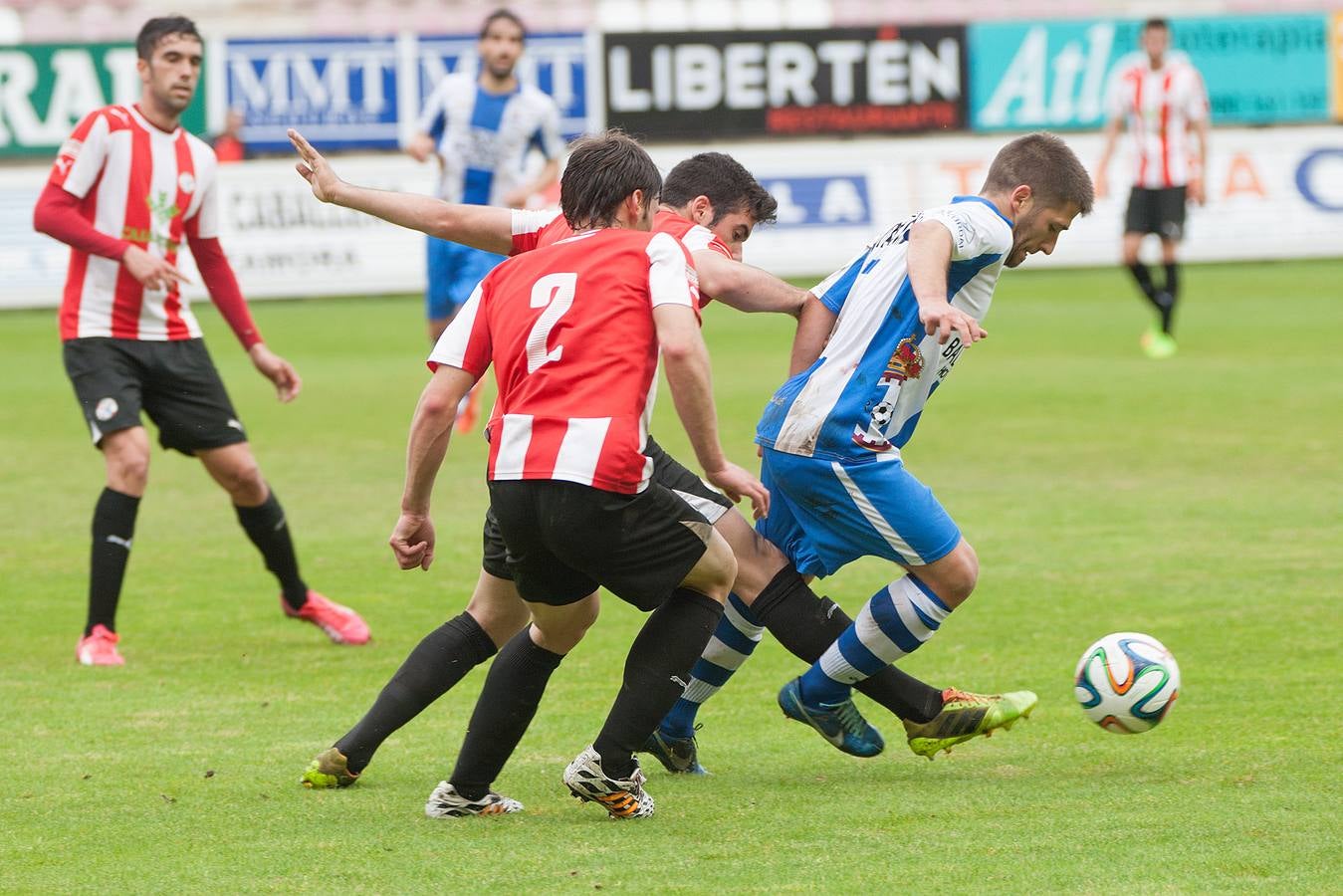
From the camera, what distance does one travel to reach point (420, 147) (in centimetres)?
1132

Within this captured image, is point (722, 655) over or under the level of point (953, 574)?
under

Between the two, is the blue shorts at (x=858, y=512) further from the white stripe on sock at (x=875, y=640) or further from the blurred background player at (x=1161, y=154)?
the blurred background player at (x=1161, y=154)

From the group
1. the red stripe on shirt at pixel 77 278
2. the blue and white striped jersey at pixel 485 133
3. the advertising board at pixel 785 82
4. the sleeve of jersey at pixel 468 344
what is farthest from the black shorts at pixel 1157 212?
the sleeve of jersey at pixel 468 344

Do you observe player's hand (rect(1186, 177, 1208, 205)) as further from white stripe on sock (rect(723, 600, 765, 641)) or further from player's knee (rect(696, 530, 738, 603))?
player's knee (rect(696, 530, 738, 603))

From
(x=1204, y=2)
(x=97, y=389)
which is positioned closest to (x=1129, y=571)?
(x=97, y=389)

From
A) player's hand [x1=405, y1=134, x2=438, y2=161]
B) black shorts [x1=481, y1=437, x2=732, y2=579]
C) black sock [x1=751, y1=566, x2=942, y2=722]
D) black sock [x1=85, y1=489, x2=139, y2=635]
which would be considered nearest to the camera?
black shorts [x1=481, y1=437, x2=732, y2=579]

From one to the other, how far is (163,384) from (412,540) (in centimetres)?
268

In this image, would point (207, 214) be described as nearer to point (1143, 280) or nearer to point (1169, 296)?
point (1143, 280)

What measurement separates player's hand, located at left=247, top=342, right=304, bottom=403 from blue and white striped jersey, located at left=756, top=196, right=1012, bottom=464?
2.58m

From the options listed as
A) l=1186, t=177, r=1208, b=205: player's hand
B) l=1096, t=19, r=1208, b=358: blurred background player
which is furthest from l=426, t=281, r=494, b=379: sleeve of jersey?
l=1186, t=177, r=1208, b=205: player's hand

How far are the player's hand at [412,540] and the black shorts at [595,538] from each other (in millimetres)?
196

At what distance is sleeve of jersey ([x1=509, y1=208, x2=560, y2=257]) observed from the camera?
15.6 ft

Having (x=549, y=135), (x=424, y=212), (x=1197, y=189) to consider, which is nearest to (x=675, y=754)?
(x=424, y=212)

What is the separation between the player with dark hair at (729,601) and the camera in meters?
4.75
